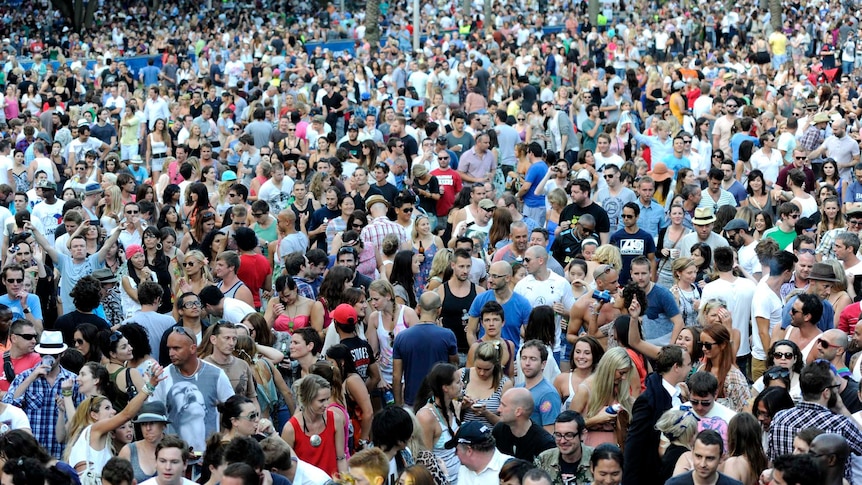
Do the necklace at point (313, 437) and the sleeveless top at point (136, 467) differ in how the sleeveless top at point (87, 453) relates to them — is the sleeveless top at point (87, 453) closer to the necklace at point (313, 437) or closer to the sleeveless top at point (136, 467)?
the sleeveless top at point (136, 467)

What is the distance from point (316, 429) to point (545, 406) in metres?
1.43

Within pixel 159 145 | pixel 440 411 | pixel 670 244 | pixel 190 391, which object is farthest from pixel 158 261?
pixel 159 145

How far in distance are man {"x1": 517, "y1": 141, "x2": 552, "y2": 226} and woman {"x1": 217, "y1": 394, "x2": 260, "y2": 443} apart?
284 inches

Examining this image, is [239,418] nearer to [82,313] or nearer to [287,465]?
[287,465]

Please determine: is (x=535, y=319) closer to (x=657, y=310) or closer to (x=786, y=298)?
(x=657, y=310)

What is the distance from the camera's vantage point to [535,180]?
545 inches

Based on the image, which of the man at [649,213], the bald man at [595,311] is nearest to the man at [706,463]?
the bald man at [595,311]

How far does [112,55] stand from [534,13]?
1510 centimetres

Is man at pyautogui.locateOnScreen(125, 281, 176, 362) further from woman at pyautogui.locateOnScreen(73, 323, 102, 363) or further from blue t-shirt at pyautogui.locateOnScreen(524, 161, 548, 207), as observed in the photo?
blue t-shirt at pyautogui.locateOnScreen(524, 161, 548, 207)

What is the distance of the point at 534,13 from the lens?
39781mm

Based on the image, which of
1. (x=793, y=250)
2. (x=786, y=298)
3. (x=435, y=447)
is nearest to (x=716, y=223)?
(x=793, y=250)

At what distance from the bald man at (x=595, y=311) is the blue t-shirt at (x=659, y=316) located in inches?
10.7

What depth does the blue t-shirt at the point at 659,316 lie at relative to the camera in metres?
9.28

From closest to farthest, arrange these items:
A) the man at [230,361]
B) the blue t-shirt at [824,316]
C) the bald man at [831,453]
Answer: the bald man at [831,453]
the man at [230,361]
the blue t-shirt at [824,316]
